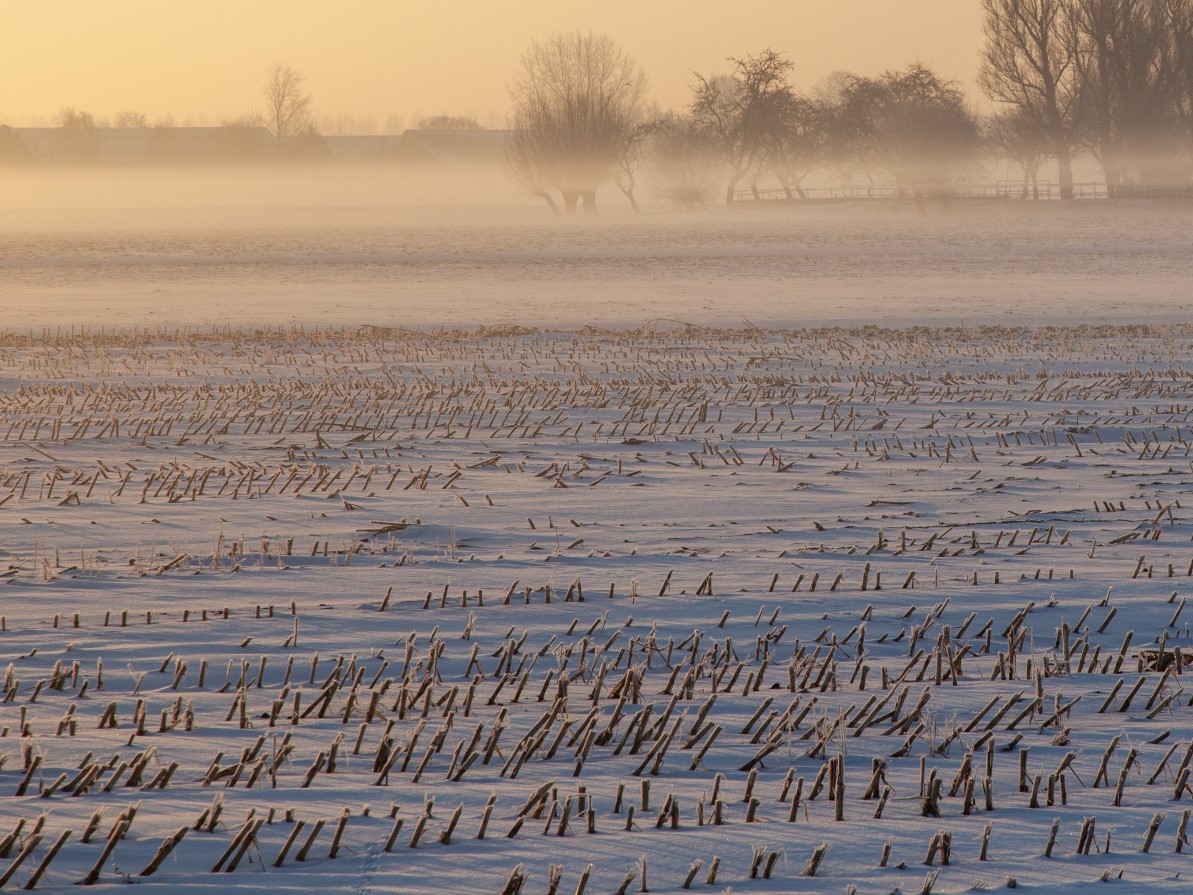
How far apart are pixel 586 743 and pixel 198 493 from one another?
17.5 ft

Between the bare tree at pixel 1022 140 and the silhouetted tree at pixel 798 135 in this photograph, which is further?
the silhouetted tree at pixel 798 135

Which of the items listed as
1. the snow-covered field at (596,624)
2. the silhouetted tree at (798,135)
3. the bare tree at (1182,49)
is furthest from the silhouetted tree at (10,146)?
the snow-covered field at (596,624)

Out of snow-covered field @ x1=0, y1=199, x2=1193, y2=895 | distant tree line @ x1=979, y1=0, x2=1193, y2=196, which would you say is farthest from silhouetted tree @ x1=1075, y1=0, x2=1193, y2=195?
snow-covered field @ x1=0, y1=199, x2=1193, y2=895

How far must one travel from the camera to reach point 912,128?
71.9m

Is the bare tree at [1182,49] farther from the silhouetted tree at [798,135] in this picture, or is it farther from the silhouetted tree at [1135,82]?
the silhouetted tree at [798,135]

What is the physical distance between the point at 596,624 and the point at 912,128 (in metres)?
70.8

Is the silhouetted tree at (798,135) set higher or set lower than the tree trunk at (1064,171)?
higher

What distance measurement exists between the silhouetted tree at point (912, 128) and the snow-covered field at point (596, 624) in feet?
189

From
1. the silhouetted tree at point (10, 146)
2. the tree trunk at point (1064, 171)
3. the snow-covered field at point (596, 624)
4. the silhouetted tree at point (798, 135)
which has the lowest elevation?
the snow-covered field at point (596, 624)

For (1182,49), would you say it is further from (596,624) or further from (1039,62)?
(596,624)

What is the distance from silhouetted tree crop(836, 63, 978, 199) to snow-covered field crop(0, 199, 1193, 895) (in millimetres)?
57471

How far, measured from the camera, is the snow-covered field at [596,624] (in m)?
3.35

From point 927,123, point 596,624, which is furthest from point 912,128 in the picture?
point 596,624

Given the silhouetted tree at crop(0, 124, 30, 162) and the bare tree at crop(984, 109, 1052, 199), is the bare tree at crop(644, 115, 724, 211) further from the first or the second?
the silhouetted tree at crop(0, 124, 30, 162)
